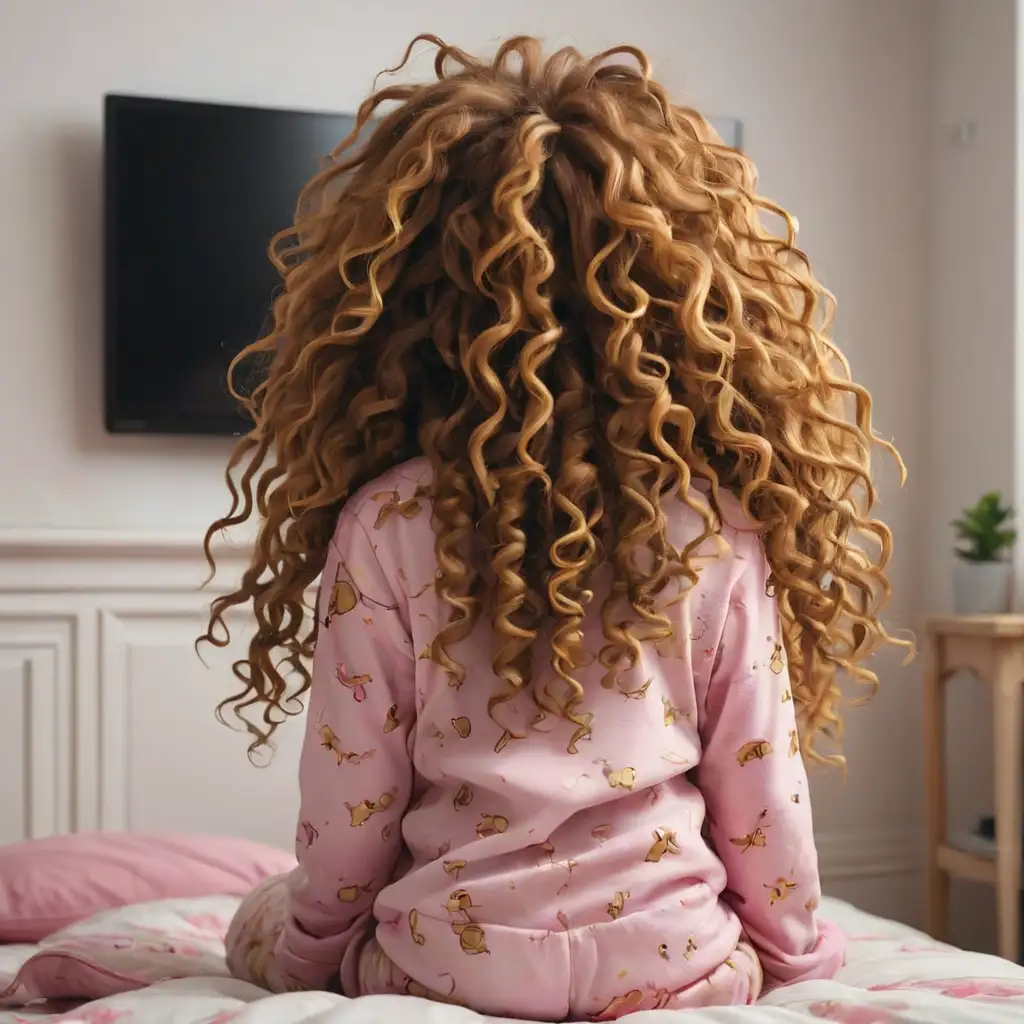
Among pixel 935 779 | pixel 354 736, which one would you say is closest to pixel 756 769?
pixel 354 736

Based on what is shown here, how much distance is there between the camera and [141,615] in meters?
2.67

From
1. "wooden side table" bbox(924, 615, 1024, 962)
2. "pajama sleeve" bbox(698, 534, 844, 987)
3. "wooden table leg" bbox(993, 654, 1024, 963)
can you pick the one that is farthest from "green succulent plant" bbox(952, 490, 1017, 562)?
"pajama sleeve" bbox(698, 534, 844, 987)

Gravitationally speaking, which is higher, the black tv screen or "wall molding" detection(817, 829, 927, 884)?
the black tv screen

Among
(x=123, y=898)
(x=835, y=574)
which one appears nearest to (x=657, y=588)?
(x=835, y=574)

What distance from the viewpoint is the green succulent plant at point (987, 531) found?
270 cm

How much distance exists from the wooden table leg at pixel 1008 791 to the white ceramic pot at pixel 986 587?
0.78 feet

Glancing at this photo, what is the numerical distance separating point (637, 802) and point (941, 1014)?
262 mm

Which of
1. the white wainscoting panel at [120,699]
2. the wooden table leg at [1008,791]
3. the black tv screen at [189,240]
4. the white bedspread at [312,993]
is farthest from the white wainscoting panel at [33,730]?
the wooden table leg at [1008,791]

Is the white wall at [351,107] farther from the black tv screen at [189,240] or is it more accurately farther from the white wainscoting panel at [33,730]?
the white wainscoting panel at [33,730]

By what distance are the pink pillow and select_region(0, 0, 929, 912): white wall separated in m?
0.83

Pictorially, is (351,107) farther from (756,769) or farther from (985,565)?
(756,769)

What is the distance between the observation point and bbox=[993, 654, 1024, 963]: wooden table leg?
2498mm

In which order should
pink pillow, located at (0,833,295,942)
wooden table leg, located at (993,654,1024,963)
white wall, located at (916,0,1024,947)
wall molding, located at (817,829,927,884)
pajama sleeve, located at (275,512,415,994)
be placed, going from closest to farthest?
pajama sleeve, located at (275,512,415,994) → pink pillow, located at (0,833,295,942) → wooden table leg, located at (993,654,1024,963) → white wall, located at (916,0,1024,947) → wall molding, located at (817,829,927,884)

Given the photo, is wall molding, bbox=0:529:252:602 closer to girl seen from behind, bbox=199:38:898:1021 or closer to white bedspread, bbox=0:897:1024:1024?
white bedspread, bbox=0:897:1024:1024
